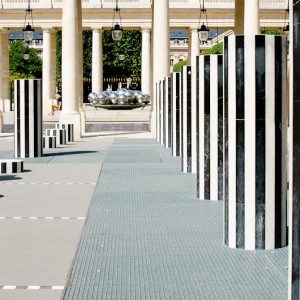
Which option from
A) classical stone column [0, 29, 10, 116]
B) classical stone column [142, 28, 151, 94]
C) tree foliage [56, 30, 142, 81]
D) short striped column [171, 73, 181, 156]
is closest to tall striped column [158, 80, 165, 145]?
short striped column [171, 73, 181, 156]

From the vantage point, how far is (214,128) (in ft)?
57.5

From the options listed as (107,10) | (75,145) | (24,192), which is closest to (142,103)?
(107,10)

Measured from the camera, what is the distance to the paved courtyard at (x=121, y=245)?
10.0 m

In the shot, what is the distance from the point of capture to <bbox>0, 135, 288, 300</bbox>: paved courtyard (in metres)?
10.0

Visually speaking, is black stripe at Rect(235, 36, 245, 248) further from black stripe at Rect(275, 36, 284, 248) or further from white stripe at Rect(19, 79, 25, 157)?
white stripe at Rect(19, 79, 25, 157)

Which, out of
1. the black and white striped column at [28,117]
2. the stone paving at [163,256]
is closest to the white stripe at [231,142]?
the stone paving at [163,256]

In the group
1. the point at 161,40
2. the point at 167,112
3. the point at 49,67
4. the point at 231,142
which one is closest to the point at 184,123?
the point at 167,112

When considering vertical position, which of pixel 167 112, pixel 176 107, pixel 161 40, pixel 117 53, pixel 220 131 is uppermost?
pixel 117 53

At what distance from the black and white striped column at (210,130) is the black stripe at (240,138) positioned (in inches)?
177

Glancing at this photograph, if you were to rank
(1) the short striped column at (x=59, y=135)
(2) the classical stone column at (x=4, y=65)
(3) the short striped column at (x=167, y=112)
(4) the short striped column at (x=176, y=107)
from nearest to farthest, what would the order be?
(4) the short striped column at (x=176, y=107) → (3) the short striped column at (x=167, y=112) → (1) the short striped column at (x=59, y=135) → (2) the classical stone column at (x=4, y=65)

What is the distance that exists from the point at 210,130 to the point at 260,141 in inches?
205

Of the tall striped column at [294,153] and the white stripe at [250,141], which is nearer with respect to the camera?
the tall striped column at [294,153]

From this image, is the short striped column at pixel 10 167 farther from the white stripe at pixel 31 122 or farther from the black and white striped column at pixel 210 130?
the black and white striped column at pixel 210 130

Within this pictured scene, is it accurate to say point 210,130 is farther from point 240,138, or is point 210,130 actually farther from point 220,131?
point 240,138
